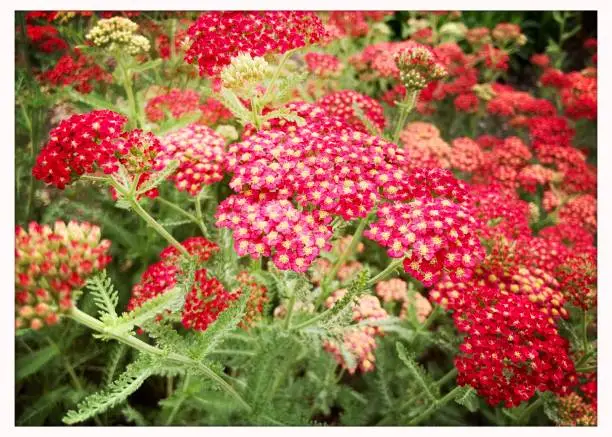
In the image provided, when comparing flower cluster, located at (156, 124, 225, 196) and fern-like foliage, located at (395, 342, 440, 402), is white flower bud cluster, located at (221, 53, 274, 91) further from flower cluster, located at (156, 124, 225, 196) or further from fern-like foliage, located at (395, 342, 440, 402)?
fern-like foliage, located at (395, 342, 440, 402)

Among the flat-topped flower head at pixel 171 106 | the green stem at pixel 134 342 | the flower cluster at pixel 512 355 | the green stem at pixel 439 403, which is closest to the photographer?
the green stem at pixel 134 342

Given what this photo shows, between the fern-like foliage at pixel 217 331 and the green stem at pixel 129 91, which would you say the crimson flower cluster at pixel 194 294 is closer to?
the fern-like foliage at pixel 217 331

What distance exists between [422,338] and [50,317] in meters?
2.10

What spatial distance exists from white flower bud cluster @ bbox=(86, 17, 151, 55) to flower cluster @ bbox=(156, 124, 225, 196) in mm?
656

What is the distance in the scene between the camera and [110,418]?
301 cm

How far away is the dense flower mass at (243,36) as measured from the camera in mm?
2318

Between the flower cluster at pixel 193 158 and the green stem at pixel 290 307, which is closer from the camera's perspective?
the green stem at pixel 290 307

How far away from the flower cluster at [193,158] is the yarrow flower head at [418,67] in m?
1.00

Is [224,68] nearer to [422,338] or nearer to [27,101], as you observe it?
[27,101]

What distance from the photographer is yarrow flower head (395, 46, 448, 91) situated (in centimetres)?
268

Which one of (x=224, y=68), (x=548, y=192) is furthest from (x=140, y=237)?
(x=548, y=192)

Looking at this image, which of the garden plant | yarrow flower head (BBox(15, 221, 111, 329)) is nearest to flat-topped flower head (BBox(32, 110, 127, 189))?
the garden plant

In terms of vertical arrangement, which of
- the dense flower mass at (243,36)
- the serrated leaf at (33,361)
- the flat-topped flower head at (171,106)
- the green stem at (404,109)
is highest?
the dense flower mass at (243,36)

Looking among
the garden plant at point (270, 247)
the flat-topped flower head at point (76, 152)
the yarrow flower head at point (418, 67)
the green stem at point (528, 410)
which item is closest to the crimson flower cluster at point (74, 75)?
the garden plant at point (270, 247)
